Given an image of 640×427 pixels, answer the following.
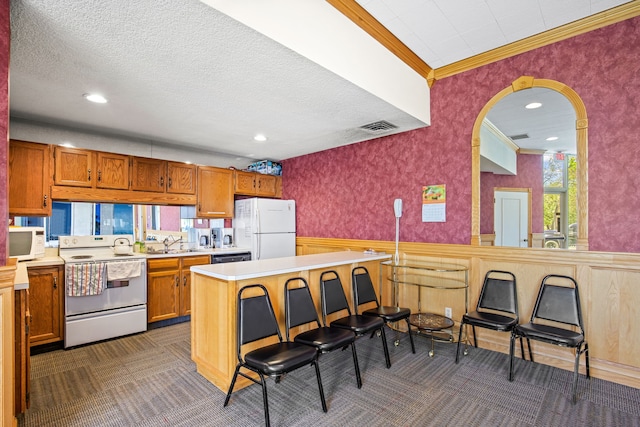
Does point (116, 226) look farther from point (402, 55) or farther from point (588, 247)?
point (588, 247)

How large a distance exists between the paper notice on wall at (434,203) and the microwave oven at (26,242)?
A: 4298 millimetres

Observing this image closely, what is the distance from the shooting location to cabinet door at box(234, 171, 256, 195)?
206 inches

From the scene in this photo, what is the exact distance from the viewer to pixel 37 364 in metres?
2.98

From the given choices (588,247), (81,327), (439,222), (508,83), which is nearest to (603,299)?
(588,247)

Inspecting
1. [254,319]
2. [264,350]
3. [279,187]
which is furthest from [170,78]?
[279,187]

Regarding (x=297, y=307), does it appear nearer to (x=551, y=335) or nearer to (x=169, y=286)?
(x=551, y=335)

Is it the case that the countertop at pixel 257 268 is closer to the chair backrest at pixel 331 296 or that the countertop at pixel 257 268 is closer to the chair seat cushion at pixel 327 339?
the chair backrest at pixel 331 296

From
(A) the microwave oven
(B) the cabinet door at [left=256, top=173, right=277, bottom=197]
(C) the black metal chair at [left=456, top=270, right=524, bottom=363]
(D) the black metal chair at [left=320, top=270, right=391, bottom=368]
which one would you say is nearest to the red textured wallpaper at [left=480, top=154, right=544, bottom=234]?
(C) the black metal chair at [left=456, top=270, right=524, bottom=363]

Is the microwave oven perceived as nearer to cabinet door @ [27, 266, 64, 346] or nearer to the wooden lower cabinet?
cabinet door @ [27, 266, 64, 346]

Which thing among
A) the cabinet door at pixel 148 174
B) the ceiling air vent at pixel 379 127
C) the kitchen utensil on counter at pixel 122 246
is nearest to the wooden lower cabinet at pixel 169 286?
the kitchen utensil on counter at pixel 122 246

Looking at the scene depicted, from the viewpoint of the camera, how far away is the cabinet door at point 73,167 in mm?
3605

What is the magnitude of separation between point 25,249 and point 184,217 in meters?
1.93

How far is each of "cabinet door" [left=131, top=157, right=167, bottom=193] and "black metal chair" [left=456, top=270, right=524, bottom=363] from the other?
4092 mm

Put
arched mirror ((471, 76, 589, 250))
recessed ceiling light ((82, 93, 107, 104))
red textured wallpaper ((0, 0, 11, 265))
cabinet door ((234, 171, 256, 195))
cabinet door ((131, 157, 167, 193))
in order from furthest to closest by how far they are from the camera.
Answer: cabinet door ((234, 171, 256, 195)) < cabinet door ((131, 157, 167, 193)) < recessed ceiling light ((82, 93, 107, 104)) < arched mirror ((471, 76, 589, 250)) < red textured wallpaper ((0, 0, 11, 265))
